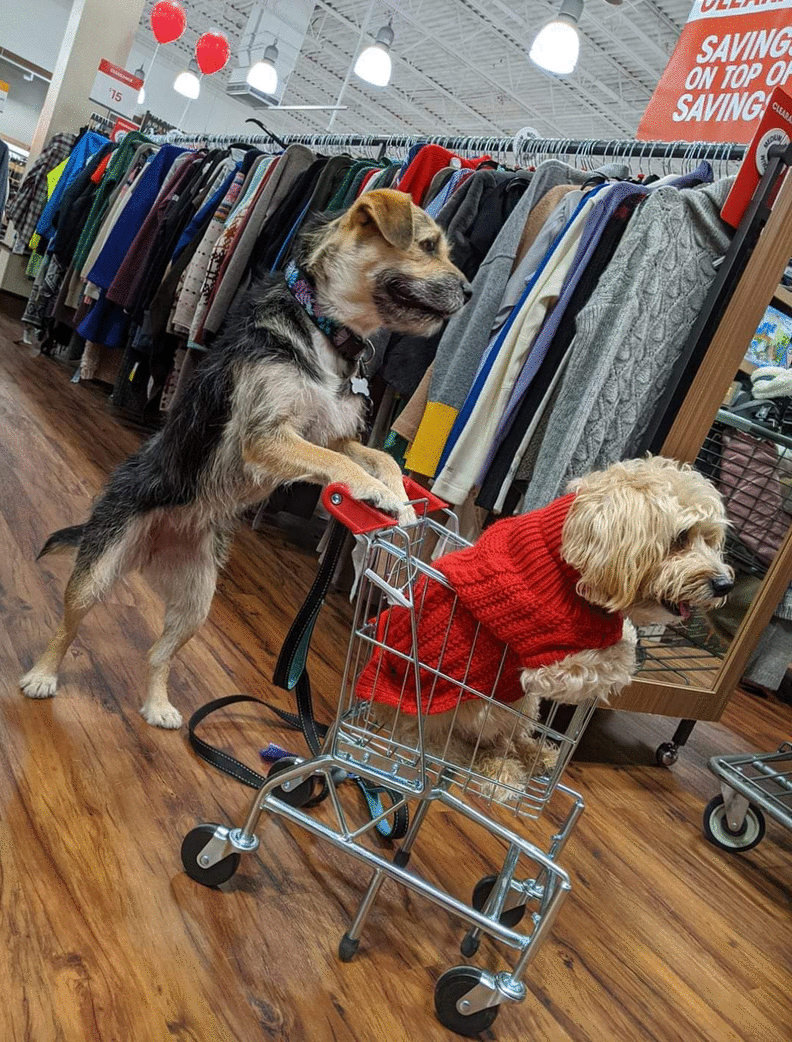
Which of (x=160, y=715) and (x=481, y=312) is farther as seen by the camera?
(x=481, y=312)

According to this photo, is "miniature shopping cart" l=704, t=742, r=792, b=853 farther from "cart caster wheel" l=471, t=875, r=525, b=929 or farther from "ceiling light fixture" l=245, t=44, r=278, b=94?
"ceiling light fixture" l=245, t=44, r=278, b=94

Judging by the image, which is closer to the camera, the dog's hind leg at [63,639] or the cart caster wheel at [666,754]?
the dog's hind leg at [63,639]

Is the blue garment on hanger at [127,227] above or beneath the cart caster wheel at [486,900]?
above

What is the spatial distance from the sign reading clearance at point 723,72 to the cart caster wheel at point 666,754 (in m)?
2.35

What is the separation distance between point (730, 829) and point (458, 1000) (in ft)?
4.82

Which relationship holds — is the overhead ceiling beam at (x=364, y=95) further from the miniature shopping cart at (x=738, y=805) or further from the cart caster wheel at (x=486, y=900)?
the cart caster wheel at (x=486, y=900)

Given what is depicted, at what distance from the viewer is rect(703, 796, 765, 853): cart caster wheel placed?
249cm

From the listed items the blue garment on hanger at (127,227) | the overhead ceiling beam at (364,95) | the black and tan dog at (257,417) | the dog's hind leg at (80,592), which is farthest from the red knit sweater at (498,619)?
the overhead ceiling beam at (364,95)

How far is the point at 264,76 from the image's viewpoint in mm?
9688

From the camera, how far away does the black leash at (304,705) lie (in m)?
1.70

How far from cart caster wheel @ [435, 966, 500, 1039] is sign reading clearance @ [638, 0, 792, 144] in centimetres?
319

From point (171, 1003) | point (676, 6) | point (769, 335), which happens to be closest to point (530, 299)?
point (769, 335)

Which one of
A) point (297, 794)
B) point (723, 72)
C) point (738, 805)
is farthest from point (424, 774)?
point (723, 72)

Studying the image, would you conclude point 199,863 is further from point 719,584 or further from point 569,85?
point 569,85
